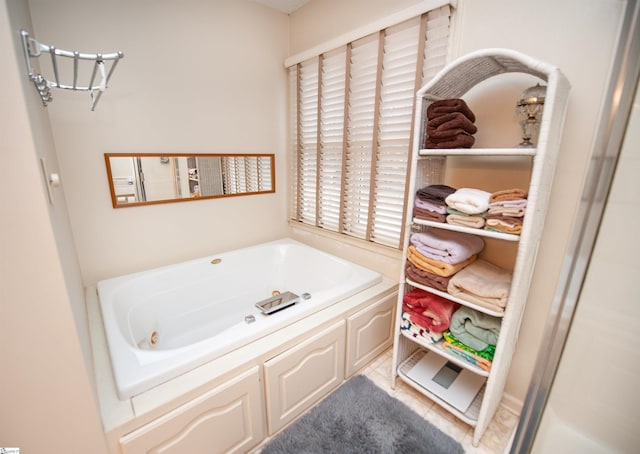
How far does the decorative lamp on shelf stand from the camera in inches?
42.2

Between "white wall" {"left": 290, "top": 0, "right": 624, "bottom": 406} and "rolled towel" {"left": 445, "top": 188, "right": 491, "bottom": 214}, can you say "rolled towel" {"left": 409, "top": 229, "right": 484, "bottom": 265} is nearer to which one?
"rolled towel" {"left": 445, "top": 188, "right": 491, "bottom": 214}

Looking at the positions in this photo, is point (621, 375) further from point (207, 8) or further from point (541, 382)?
point (207, 8)

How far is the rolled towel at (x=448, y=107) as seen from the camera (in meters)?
1.17

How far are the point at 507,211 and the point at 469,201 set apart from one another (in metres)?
0.14

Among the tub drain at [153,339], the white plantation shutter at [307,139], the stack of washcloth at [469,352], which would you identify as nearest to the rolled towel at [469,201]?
the stack of washcloth at [469,352]

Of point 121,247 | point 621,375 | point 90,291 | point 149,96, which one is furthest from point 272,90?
point 621,375

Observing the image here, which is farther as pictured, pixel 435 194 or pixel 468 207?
pixel 435 194

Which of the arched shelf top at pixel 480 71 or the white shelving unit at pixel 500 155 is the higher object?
the arched shelf top at pixel 480 71

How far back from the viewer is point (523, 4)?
119 centimetres

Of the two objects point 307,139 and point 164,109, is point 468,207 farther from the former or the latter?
point 164,109

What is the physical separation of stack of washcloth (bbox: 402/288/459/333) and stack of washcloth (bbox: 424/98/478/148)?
0.79 m

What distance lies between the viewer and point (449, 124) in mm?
1188

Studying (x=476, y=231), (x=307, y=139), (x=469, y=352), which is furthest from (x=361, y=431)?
(x=307, y=139)

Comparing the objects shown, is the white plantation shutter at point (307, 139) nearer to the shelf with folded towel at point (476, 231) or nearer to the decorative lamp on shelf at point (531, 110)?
the shelf with folded towel at point (476, 231)
